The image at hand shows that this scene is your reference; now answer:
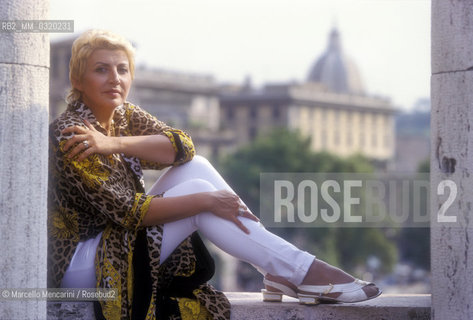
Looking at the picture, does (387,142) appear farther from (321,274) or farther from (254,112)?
(321,274)

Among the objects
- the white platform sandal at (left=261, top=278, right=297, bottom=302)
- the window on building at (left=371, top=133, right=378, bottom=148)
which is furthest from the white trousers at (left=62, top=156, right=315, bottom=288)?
the window on building at (left=371, top=133, right=378, bottom=148)

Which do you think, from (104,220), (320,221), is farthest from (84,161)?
(320,221)

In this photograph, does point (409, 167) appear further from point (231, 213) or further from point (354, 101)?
point (231, 213)

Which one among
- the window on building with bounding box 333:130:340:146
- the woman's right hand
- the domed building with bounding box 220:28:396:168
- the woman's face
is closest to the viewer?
the woman's right hand

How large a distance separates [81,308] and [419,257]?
64.8 m

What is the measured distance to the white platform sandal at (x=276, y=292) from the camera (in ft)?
15.7

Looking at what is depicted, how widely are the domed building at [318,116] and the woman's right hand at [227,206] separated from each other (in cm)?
6711

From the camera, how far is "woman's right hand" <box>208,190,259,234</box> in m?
4.53

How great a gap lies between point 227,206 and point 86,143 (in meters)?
0.61

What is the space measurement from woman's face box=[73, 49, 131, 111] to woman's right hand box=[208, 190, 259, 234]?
0.57 metres

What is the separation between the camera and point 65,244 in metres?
4.51

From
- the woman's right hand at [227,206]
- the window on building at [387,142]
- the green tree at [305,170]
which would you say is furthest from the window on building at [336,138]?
the woman's right hand at [227,206]

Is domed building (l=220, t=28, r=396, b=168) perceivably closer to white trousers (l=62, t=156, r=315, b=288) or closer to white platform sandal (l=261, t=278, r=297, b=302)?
white platform sandal (l=261, t=278, r=297, b=302)

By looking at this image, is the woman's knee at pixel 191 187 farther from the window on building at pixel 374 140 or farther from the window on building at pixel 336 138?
the window on building at pixel 374 140
